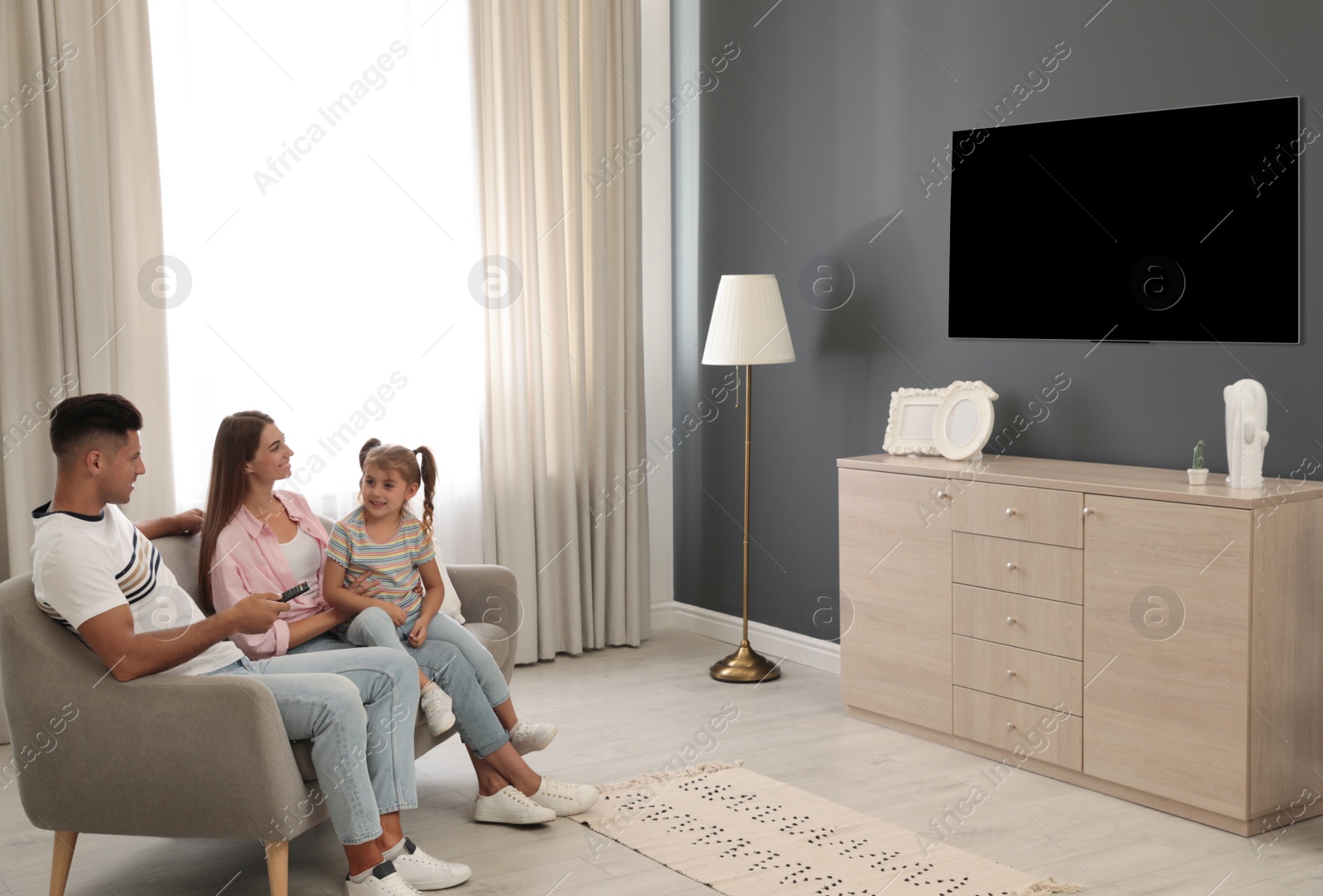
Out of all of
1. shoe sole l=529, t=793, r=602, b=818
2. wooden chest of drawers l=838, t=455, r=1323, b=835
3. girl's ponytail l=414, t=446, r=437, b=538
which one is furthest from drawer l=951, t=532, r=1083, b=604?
girl's ponytail l=414, t=446, r=437, b=538

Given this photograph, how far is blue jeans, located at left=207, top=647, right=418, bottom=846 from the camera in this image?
2.55m

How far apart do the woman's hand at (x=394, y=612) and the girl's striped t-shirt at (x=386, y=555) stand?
4 cm

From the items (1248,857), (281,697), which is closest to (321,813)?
(281,697)

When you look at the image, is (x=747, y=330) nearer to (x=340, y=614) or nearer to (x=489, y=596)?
(x=489, y=596)

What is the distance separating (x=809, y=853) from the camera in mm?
2893

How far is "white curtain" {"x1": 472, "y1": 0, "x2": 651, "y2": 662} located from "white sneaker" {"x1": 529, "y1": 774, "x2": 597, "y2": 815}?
167 centimetres

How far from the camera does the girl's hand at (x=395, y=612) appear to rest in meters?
3.04

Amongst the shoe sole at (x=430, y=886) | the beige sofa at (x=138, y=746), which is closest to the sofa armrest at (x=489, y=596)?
the shoe sole at (x=430, y=886)

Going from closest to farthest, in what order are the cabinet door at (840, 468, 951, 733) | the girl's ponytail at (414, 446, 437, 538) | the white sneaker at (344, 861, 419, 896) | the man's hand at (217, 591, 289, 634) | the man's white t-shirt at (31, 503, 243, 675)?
the man's white t-shirt at (31, 503, 243, 675) → the man's hand at (217, 591, 289, 634) → the white sneaker at (344, 861, 419, 896) → the girl's ponytail at (414, 446, 437, 538) → the cabinet door at (840, 468, 951, 733)

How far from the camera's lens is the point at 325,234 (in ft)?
14.2

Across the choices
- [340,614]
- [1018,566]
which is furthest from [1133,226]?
[340,614]

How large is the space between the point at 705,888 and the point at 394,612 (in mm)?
1012

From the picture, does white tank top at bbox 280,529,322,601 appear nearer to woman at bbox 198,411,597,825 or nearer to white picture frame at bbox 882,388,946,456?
woman at bbox 198,411,597,825

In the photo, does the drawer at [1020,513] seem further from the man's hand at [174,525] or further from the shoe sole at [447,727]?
the man's hand at [174,525]
